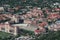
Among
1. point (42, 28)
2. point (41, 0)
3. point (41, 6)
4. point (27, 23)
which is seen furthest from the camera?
point (41, 0)

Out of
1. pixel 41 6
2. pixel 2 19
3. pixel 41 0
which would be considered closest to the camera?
pixel 2 19

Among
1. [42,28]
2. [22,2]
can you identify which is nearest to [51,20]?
[42,28]

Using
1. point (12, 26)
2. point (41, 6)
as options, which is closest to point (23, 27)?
point (12, 26)

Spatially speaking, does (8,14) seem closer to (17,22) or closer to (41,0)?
(17,22)

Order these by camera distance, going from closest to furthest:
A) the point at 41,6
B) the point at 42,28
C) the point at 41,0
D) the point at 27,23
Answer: the point at 42,28, the point at 27,23, the point at 41,6, the point at 41,0

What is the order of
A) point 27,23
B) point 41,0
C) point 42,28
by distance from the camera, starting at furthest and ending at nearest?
1. point 41,0
2. point 27,23
3. point 42,28

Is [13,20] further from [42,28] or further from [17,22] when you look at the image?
[42,28]

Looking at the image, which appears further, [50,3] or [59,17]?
[50,3]

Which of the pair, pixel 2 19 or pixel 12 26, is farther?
pixel 2 19

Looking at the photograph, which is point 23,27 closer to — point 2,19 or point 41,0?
point 2,19
